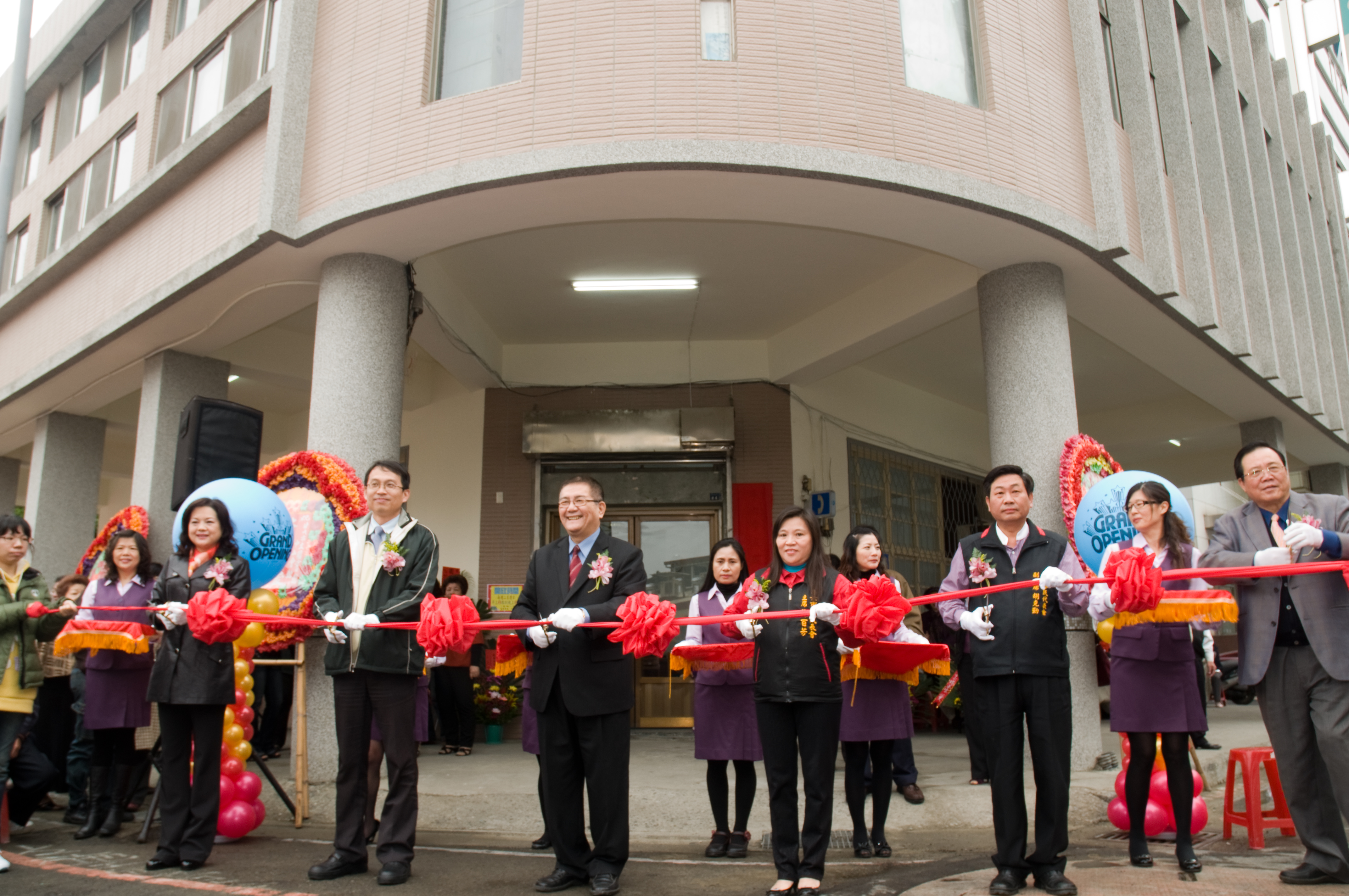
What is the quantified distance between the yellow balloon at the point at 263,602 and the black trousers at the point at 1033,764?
431 centimetres

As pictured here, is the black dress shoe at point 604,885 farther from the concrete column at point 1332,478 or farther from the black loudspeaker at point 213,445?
the concrete column at point 1332,478

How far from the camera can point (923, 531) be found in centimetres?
1441

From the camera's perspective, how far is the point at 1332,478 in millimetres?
16156

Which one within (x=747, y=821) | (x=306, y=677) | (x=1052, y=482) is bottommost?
(x=747, y=821)

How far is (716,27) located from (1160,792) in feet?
20.0

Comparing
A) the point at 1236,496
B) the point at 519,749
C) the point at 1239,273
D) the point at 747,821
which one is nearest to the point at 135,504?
the point at 519,749

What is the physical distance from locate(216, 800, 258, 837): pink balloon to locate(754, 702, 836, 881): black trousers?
10.7ft

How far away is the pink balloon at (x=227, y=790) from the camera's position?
5.68 meters

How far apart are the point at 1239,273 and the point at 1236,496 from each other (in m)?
25.8

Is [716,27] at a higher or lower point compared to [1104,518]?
higher

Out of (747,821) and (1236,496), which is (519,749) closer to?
(747,821)

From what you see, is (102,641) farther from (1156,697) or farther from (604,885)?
(1156,697)

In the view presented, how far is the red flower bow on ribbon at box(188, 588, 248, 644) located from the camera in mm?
4734

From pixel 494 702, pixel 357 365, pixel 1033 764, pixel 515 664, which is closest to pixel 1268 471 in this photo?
pixel 1033 764
